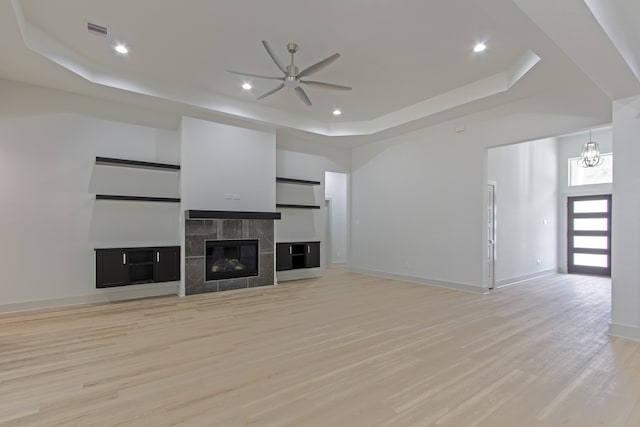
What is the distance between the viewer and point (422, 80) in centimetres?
503

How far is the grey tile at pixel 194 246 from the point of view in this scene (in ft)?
18.6

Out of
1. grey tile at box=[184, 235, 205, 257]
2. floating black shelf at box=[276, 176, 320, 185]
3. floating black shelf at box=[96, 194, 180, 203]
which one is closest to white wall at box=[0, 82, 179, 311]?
floating black shelf at box=[96, 194, 180, 203]

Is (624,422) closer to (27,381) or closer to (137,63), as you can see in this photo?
(27,381)

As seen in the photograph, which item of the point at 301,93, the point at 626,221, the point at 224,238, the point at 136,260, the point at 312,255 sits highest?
the point at 301,93

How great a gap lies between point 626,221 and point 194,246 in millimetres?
6230

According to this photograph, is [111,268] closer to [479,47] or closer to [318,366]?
[318,366]

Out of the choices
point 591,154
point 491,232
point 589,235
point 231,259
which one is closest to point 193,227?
point 231,259

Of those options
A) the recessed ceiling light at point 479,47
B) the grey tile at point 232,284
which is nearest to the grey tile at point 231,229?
the grey tile at point 232,284

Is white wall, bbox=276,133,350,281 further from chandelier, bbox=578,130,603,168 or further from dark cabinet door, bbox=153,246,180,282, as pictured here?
chandelier, bbox=578,130,603,168

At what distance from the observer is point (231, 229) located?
20.3 feet

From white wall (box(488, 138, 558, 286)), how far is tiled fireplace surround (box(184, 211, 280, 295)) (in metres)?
4.67

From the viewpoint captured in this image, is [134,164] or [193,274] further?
[193,274]

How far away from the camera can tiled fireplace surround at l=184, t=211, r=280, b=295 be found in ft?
18.6

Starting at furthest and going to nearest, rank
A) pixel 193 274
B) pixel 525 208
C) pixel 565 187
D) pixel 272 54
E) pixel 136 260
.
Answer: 1. pixel 565 187
2. pixel 525 208
3. pixel 193 274
4. pixel 136 260
5. pixel 272 54
